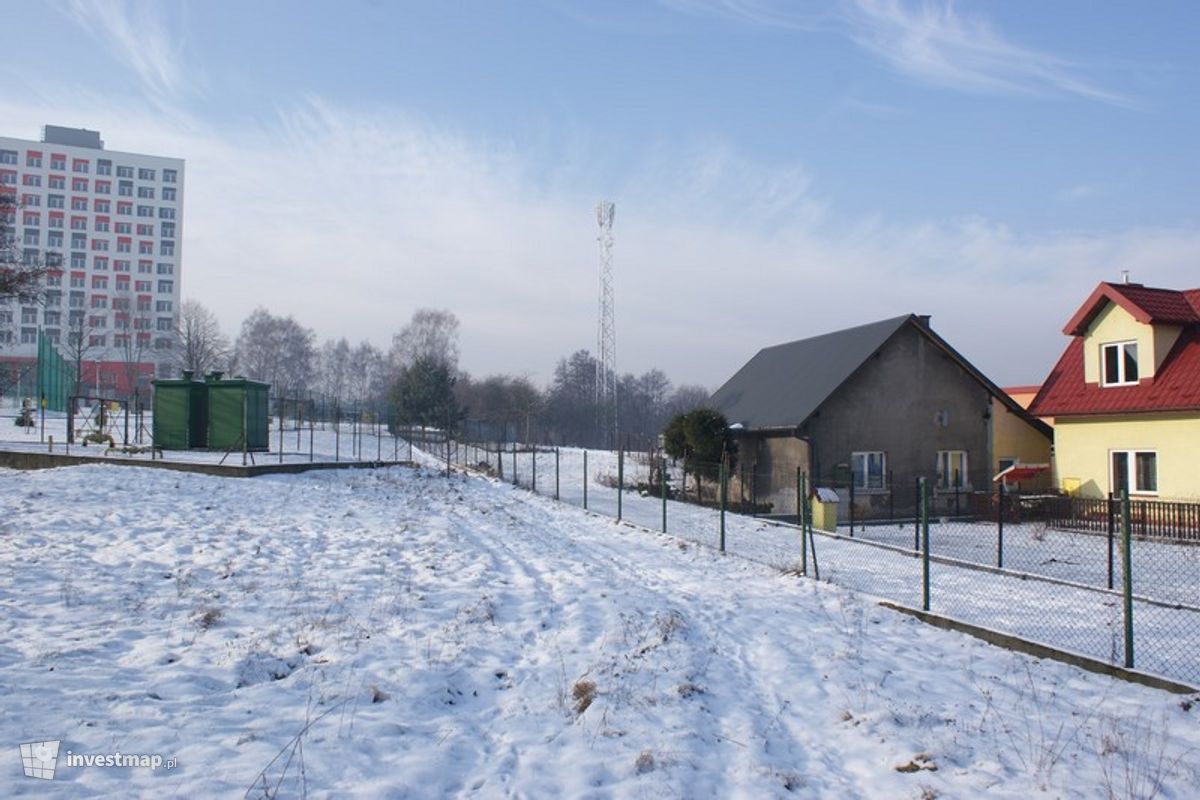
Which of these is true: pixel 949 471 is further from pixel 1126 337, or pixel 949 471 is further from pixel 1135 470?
pixel 1126 337

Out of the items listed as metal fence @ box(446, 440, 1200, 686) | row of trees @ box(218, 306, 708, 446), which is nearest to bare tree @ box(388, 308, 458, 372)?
row of trees @ box(218, 306, 708, 446)

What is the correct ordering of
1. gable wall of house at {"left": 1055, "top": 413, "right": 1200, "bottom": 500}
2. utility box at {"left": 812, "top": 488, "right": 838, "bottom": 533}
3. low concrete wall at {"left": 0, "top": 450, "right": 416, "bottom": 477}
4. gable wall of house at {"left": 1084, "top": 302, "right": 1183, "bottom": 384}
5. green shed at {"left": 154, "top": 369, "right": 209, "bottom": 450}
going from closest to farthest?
utility box at {"left": 812, "top": 488, "right": 838, "bottom": 533} → low concrete wall at {"left": 0, "top": 450, "right": 416, "bottom": 477} → gable wall of house at {"left": 1055, "top": 413, "right": 1200, "bottom": 500} → gable wall of house at {"left": 1084, "top": 302, "right": 1183, "bottom": 384} → green shed at {"left": 154, "top": 369, "right": 209, "bottom": 450}

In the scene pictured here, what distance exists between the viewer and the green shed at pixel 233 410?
1003 inches

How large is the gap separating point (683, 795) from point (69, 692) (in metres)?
4.33

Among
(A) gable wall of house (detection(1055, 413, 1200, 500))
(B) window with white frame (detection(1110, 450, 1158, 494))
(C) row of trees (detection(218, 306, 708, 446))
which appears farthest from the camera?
(C) row of trees (detection(218, 306, 708, 446))

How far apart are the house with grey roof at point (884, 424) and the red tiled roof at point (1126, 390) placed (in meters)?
1.98

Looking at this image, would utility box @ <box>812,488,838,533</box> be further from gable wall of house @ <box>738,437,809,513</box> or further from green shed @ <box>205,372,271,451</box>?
green shed @ <box>205,372,271,451</box>

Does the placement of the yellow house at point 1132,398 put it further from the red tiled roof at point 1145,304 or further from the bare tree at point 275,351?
the bare tree at point 275,351

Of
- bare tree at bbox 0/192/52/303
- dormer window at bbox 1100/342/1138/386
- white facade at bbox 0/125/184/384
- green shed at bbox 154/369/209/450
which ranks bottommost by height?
green shed at bbox 154/369/209/450

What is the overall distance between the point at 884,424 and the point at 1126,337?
7296 mm

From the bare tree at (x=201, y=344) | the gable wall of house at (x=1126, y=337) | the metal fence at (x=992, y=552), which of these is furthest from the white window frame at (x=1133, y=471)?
the bare tree at (x=201, y=344)

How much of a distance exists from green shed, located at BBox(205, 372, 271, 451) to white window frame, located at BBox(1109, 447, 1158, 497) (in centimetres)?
2648

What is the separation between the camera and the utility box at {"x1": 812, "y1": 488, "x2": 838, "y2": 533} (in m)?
18.5

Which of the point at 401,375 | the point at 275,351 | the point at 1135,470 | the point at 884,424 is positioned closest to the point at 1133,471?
the point at 1135,470
